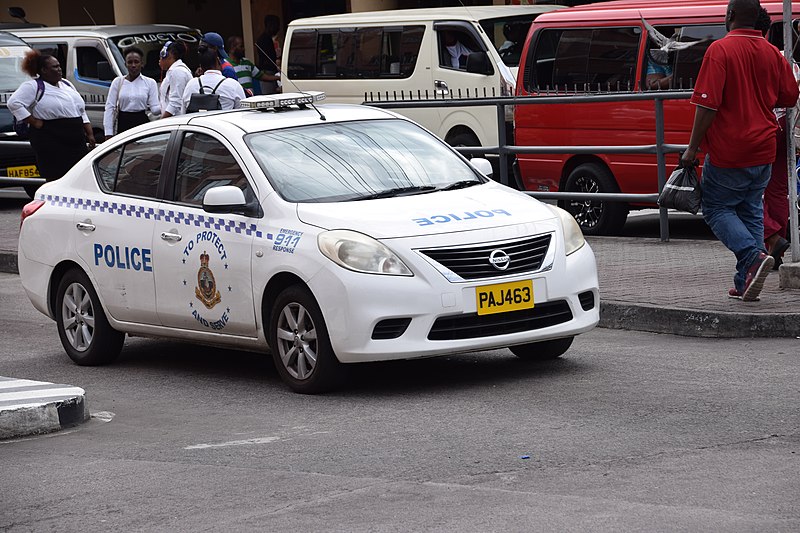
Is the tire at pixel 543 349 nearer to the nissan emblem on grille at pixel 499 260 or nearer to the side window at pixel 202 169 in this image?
the nissan emblem on grille at pixel 499 260

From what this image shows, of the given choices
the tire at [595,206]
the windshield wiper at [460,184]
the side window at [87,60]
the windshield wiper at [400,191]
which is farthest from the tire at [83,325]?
the side window at [87,60]

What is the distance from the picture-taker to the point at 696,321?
9.19m

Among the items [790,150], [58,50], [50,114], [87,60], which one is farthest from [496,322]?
[58,50]

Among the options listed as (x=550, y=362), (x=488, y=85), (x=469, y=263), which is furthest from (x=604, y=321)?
(x=488, y=85)

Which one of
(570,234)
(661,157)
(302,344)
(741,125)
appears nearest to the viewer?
(302,344)

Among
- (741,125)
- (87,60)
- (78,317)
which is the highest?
(741,125)

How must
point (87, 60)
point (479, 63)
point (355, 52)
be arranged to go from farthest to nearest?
point (87, 60)
point (355, 52)
point (479, 63)

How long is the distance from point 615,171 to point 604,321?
14.1 ft

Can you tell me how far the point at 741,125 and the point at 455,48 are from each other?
380 inches

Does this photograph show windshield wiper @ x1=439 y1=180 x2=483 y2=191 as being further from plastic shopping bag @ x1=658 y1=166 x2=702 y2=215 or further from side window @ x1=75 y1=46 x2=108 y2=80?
side window @ x1=75 y1=46 x2=108 y2=80

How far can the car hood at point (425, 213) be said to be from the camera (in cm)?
774

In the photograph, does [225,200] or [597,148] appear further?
[597,148]

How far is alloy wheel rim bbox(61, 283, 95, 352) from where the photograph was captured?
9406 mm

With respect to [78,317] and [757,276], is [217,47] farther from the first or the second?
[757,276]
